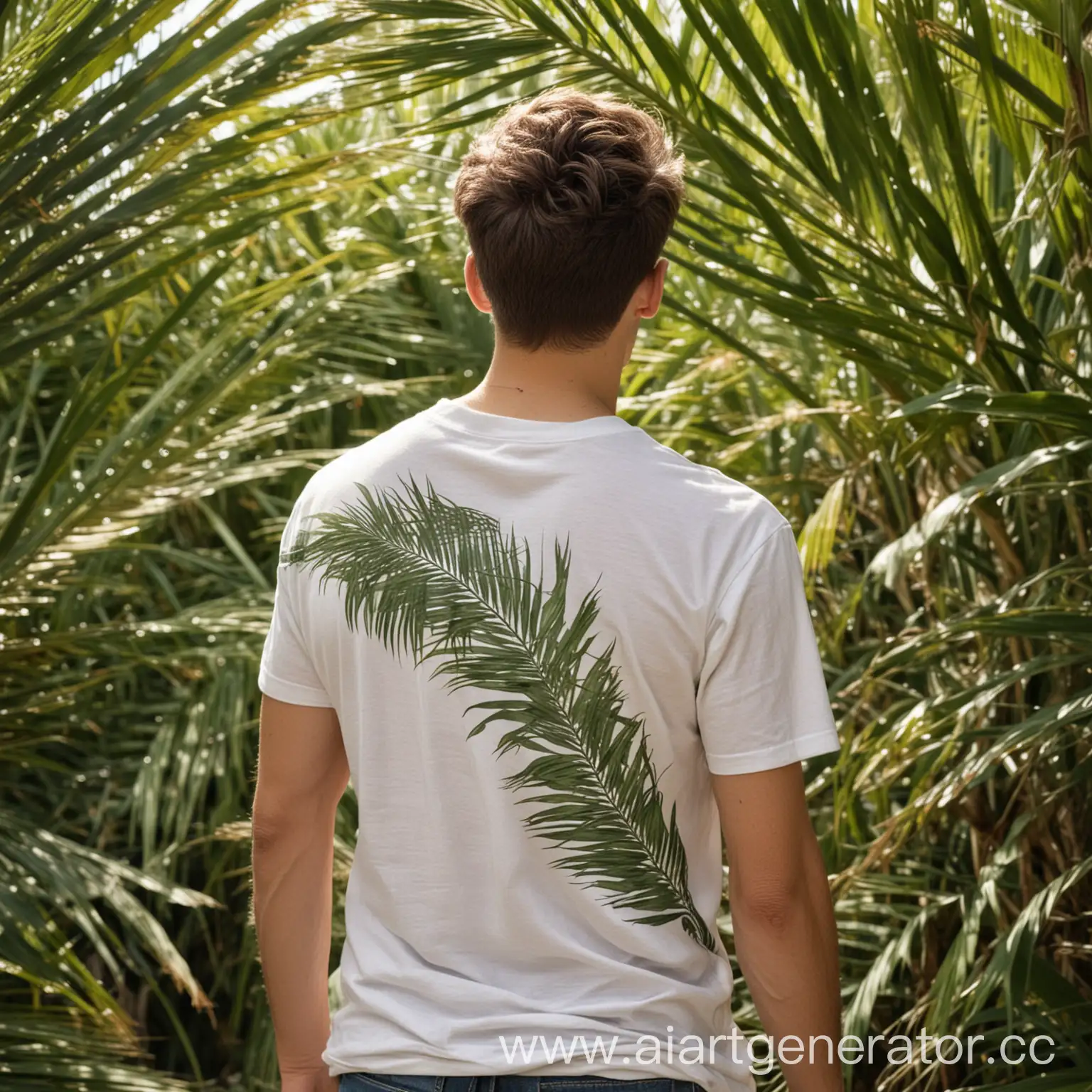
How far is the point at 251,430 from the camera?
194 centimetres

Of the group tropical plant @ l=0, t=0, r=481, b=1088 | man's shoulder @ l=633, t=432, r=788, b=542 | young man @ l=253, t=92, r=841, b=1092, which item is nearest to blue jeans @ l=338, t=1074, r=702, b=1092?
young man @ l=253, t=92, r=841, b=1092

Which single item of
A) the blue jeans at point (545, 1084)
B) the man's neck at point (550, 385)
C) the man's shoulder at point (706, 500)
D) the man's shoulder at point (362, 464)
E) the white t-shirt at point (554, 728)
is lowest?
the blue jeans at point (545, 1084)

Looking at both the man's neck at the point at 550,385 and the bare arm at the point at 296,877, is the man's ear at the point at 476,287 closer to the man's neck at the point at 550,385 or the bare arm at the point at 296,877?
the man's neck at the point at 550,385

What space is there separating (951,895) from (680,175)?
1056 millimetres

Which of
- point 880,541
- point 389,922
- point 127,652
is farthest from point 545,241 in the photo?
point 880,541

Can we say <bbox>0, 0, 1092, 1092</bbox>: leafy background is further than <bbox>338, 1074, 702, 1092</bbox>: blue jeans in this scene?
Yes

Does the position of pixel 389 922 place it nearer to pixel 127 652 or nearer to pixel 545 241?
pixel 545 241

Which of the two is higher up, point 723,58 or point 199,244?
point 723,58

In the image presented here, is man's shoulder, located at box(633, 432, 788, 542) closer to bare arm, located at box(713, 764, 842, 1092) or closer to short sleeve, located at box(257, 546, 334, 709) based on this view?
bare arm, located at box(713, 764, 842, 1092)

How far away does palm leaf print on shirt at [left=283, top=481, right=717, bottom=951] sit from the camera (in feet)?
3.06

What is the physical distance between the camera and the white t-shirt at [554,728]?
91cm

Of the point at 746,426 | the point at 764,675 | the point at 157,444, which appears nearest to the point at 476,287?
the point at 764,675

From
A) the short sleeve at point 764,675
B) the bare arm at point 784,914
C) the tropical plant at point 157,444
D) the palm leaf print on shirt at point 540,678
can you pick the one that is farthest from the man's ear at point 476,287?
the tropical plant at point 157,444

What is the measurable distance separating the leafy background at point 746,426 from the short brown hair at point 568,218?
15.6 inches
